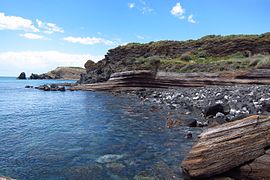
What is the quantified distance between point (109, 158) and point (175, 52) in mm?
62762

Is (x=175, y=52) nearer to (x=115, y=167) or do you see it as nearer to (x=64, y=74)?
(x=115, y=167)

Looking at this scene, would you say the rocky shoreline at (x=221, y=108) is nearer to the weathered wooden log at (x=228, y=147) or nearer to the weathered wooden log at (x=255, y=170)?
the weathered wooden log at (x=228, y=147)

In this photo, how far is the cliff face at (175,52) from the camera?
5587 cm

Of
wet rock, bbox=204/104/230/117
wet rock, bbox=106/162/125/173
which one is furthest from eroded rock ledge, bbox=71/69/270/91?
wet rock, bbox=106/162/125/173

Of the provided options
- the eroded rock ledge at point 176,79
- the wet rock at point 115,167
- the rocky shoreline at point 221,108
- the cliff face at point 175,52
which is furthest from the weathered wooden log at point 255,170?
the cliff face at point 175,52

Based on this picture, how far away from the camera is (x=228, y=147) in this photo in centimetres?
757

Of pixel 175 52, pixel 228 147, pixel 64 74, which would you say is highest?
pixel 175 52

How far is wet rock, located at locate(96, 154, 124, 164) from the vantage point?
1029 centimetres

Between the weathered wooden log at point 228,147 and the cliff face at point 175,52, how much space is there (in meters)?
39.0

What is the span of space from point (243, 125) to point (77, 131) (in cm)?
1085

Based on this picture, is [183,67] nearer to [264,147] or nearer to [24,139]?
[24,139]

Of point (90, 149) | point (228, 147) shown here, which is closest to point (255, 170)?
point (228, 147)

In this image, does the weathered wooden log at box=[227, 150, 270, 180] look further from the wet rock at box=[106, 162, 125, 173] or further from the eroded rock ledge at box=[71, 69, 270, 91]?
the eroded rock ledge at box=[71, 69, 270, 91]

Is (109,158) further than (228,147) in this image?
Yes
